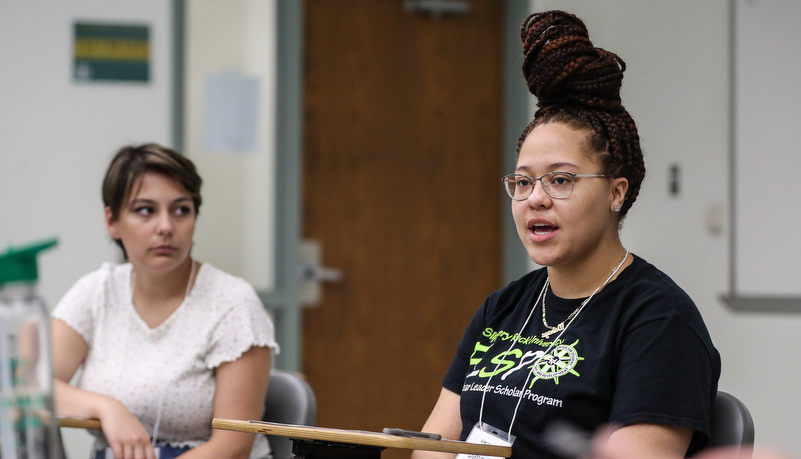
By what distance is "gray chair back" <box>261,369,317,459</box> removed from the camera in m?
1.83

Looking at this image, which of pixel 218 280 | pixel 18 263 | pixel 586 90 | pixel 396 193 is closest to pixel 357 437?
pixel 18 263

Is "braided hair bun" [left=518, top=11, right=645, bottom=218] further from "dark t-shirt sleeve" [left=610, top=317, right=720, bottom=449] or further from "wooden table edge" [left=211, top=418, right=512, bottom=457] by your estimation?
"wooden table edge" [left=211, top=418, right=512, bottom=457]

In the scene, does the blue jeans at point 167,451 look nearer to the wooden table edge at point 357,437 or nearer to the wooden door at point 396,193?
the wooden table edge at point 357,437

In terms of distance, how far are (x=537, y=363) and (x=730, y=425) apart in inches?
12.3

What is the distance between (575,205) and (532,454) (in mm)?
417

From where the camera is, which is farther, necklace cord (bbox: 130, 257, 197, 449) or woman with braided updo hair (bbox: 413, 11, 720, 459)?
necklace cord (bbox: 130, 257, 197, 449)

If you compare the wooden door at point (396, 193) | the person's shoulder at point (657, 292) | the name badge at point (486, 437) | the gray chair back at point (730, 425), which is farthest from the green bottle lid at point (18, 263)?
the wooden door at point (396, 193)

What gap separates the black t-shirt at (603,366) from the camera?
3.93 ft

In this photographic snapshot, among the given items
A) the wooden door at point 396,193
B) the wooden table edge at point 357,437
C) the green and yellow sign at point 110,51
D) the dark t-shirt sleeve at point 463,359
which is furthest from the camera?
the wooden door at point 396,193

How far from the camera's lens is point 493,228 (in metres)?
3.67

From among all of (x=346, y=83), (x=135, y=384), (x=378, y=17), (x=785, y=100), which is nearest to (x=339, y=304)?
(x=346, y=83)

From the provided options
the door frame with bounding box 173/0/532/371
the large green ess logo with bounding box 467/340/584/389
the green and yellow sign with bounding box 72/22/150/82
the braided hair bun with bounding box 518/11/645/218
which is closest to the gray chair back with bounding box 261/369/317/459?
the large green ess logo with bounding box 467/340/584/389

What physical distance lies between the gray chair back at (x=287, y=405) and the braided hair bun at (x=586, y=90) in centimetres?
79

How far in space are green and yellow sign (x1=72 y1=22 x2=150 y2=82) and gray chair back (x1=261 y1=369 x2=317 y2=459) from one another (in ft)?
5.66
